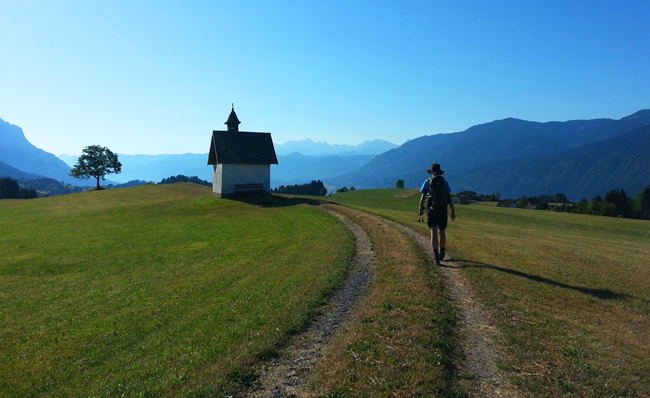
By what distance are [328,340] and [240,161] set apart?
43.6 meters

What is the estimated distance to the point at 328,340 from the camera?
332 inches

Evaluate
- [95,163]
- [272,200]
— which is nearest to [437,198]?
[272,200]

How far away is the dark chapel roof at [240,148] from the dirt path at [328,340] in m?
39.8

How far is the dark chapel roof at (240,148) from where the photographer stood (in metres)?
49.3

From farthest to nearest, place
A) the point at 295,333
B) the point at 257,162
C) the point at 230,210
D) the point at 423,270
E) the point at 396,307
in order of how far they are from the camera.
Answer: the point at 257,162, the point at 230,210, the point at 423,270, the point at 396,307, the point at 295,333

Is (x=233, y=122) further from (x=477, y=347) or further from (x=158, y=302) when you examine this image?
(x=477, y=347)

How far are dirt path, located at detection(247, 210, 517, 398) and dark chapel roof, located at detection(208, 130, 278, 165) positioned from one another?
130 ft

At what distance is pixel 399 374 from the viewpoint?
21.3ft

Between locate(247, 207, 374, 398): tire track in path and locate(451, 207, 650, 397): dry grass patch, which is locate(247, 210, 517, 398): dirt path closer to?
locate(247, 207, 374, 398): tire track in path

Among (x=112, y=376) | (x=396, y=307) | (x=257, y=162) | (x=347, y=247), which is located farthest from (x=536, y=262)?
(x=257, y=162)

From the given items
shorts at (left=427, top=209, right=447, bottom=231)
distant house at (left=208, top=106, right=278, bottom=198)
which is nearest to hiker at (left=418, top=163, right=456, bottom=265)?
shorts at (left=427, top=209, right=447, bottom=231)

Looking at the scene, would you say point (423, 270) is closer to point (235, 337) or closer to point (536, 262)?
point (536, 262)

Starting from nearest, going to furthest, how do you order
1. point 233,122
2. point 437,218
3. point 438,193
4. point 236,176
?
point 438,193, point 437,218, point 236,176, point 233,122

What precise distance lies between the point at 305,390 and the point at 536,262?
540 inches
